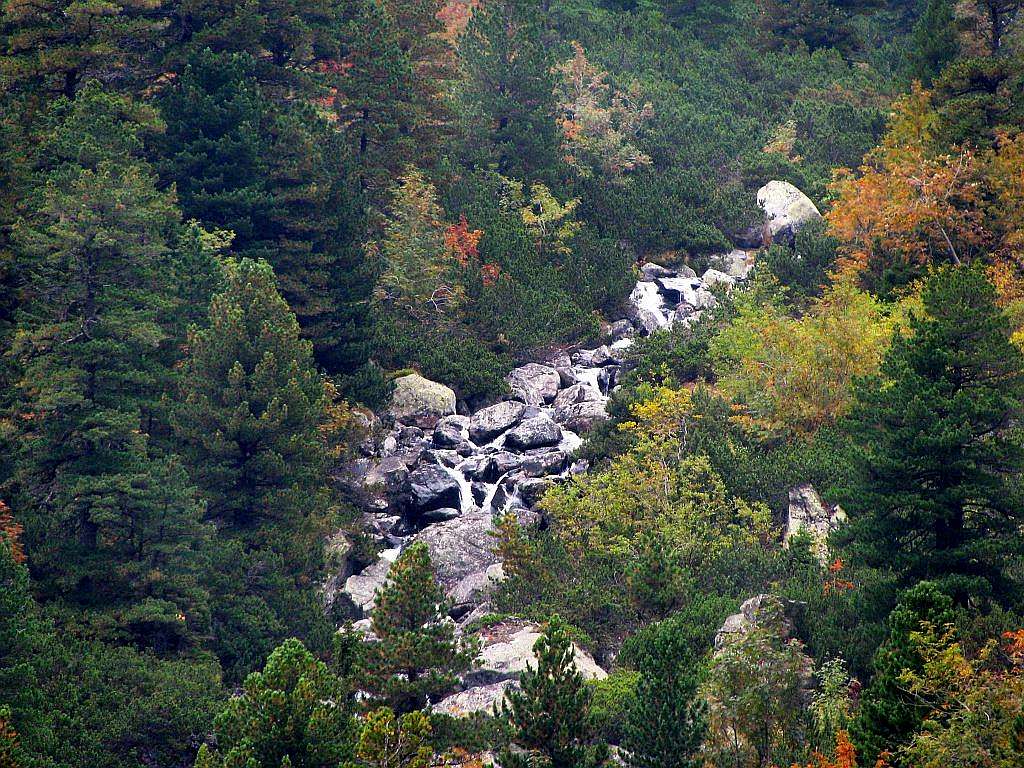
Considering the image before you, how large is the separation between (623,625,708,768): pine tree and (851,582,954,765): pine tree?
3.07 metres

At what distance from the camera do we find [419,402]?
40312mm

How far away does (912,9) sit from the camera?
77.9m

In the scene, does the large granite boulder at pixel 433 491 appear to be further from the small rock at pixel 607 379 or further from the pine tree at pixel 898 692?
the pine tree at pixel 898 692

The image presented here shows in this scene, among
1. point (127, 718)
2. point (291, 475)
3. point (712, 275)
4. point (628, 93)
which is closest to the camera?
point (127, 718)

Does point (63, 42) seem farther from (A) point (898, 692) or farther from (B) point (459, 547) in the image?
(A) point (898, 692)

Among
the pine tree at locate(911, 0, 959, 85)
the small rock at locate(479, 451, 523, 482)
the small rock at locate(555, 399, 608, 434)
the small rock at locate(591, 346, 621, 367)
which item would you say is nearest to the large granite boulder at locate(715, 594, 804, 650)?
the small rock at locate(479, 451, 523, 482)

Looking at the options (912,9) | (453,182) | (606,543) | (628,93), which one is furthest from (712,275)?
(912,9)

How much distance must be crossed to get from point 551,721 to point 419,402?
22444 mm

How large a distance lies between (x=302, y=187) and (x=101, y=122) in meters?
8.48

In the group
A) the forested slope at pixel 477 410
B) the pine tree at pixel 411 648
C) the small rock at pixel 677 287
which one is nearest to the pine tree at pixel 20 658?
the forested slope at pixel 477 410

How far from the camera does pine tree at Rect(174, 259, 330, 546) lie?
31.5 meters

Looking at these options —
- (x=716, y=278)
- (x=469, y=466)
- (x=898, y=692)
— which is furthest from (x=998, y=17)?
(x=898, y=692)

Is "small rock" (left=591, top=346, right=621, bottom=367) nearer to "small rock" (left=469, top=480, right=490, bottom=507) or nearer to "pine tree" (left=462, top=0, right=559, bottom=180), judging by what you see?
"small rock" (left=469, top=480, right=490, bottom=507)

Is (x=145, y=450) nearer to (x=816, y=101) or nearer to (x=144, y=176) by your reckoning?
(x=144, y=176)
